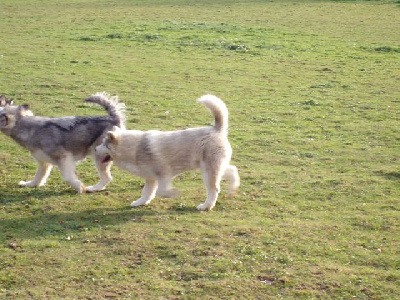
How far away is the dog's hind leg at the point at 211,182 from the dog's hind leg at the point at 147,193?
0.70 metres

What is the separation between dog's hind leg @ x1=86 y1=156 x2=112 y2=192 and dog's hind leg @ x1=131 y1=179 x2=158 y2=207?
2.62 feet

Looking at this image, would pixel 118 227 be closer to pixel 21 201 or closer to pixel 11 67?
pixel 21 201

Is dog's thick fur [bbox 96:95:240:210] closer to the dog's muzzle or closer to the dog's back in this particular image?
the dog's muzzle

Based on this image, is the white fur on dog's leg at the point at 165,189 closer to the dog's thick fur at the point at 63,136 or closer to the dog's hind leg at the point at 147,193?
the dog's hind leg at the point at 147,193

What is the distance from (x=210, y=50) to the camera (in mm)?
23547

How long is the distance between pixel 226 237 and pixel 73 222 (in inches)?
77.5

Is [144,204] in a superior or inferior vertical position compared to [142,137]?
inferior

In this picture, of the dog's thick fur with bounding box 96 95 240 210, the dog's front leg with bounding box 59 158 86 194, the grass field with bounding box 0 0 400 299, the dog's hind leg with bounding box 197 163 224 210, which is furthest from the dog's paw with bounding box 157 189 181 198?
the dog's front leg with bounding box 59 158 86 194

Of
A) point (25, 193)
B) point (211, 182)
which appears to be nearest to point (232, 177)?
point (211, 182)

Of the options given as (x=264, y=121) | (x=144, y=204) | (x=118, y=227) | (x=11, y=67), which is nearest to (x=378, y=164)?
(x=264, y=121)

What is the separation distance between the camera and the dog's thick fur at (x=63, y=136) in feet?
32.7

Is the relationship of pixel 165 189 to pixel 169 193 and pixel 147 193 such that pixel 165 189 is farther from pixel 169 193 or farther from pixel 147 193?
pixel 147 193

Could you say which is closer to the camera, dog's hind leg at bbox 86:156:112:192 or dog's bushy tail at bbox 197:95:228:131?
dog's bushy tail at bbox 197:95:228:131

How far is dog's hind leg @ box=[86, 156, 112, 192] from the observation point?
10.1 meters
